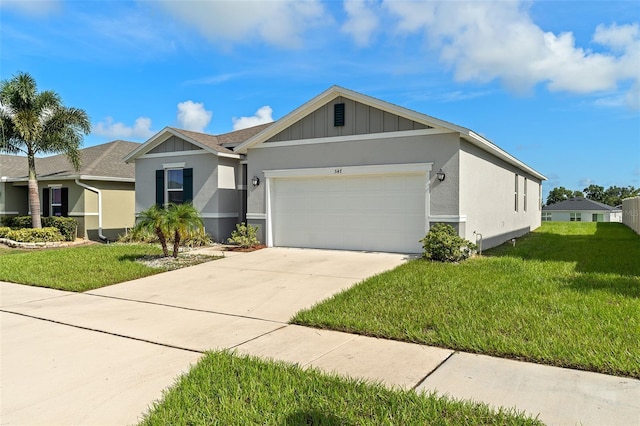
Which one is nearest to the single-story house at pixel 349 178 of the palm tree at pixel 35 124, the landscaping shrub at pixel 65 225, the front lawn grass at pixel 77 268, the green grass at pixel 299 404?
the front lawn grass at pixel 77 268

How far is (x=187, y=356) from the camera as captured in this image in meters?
4.69

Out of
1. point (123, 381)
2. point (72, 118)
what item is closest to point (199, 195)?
point (72, 118)

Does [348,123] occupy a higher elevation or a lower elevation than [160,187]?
higher

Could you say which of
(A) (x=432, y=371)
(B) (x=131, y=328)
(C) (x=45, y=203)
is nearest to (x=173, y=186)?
(C) (x=45, y=203)

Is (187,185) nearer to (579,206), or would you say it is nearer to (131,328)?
(131,328)

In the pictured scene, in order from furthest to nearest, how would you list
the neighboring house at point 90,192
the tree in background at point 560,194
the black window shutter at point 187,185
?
the tree in background at point 560,194 → the neighboring house at point 90,192 → the black window shutter at point 187,185

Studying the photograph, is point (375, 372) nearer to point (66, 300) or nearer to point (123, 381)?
point (123, 381)

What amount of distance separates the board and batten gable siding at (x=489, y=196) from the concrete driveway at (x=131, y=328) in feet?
11.5

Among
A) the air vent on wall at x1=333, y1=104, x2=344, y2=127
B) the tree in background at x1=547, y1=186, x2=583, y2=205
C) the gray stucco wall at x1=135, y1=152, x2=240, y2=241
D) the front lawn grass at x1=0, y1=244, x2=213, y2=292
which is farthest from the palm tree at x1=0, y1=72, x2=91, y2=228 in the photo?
the tree in background at x1=547, y1=186, x2=583, y2=205

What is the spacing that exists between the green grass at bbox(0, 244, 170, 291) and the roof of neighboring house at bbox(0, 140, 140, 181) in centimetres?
694

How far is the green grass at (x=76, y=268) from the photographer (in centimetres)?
896

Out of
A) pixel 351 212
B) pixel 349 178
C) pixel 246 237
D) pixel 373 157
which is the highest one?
pixel 373 157

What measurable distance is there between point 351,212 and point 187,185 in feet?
22.0

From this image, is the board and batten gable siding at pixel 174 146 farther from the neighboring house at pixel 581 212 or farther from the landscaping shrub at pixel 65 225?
the neighboring house at pixel 581 212
